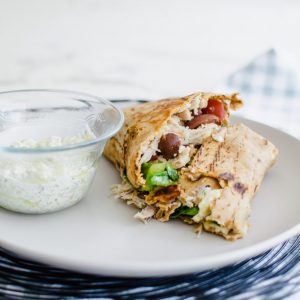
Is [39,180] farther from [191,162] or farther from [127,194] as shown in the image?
[191,162]

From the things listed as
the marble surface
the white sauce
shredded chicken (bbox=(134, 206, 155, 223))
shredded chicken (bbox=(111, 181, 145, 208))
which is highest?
the white sauce

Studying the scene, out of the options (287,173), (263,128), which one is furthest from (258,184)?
Result: (263,128)

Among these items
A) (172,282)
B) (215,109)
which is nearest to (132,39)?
(215,109)

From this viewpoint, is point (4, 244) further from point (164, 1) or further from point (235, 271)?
point (164, 1)

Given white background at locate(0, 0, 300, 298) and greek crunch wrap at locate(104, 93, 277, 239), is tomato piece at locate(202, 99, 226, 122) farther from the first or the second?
white background at locate(0, 0, 300, 298)

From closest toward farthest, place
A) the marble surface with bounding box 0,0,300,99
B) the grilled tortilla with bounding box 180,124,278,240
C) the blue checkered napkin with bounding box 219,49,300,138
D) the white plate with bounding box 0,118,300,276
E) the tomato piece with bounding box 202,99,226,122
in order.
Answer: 1. the white plate with bounding box 0,118,300,276
2. the grilled tortilla with bounding box 180,124,278,240
3. the tomato piece with bounding box 202,99,226,122
4. the blue checkered napkin with bounding box 219,49,300,138
5. the marble surface with bounding box 0,0,300,99

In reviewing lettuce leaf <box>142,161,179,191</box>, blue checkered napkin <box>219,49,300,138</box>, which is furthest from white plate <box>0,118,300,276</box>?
blue checkered napkin <box>219,49,300,138</box>

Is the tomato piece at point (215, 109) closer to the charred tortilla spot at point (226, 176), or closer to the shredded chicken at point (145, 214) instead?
the charred tortilla spot at point (226, 176)
